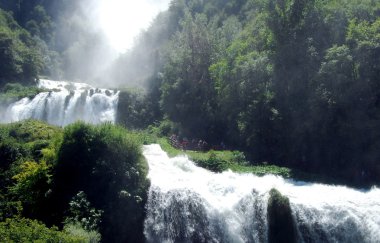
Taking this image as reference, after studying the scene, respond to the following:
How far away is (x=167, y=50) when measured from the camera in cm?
5478

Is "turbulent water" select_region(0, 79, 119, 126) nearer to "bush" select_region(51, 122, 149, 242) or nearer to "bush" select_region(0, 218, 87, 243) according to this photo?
"bush" select_region(51, 122, 149, 242)

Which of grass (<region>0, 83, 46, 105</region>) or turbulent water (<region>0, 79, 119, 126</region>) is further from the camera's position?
grass (<region>0, 83, 46, 105</region>)

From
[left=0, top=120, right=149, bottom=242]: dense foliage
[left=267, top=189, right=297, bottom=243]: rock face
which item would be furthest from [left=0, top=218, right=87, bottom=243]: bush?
[left=267, top=189, right=297, bottom=243]: rock face

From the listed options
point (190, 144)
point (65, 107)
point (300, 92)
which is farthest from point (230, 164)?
Result: point (65, 107)

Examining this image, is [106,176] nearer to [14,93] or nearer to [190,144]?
[190,144]

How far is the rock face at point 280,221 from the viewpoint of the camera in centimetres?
2172

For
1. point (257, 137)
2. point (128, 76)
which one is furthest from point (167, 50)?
point (257, 137)

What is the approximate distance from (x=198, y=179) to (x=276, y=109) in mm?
10959

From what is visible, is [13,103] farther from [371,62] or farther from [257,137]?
[371,62]

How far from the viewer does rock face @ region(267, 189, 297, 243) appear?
2172 centimetres

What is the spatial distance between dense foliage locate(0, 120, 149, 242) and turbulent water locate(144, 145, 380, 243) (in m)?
1.19

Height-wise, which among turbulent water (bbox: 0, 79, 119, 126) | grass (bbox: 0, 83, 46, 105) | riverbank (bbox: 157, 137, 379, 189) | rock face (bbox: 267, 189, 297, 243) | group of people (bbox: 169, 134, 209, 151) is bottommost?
rock face (bbox: 267, 189, 297, 243)

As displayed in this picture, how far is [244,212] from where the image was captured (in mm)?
22656

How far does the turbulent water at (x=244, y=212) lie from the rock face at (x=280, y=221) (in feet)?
0.85
